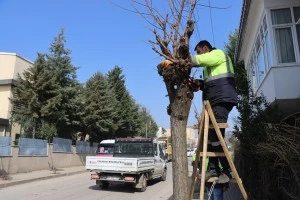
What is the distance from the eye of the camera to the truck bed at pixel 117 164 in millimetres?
15297

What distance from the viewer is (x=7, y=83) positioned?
113 ft

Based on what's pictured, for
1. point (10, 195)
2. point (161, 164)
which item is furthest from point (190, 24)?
point (161, 164)

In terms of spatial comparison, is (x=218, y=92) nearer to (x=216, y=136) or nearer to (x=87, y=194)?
(x=216, y=136)

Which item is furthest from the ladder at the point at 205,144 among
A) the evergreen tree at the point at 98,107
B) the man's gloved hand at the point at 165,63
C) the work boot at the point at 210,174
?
the evergreen tree at the point at 98,107

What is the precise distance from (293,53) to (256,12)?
8.72 feet

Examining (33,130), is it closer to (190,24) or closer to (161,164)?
(161,164)

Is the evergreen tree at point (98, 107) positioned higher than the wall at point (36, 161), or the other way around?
the evergreen tree at point (98, 107)

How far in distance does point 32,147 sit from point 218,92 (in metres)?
21.2

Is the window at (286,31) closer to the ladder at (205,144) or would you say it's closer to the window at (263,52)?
the window at (263,52)

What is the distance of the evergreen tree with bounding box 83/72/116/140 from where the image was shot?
125 ft

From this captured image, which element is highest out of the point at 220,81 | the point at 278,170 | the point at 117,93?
the point at 117,93

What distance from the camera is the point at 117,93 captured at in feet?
160

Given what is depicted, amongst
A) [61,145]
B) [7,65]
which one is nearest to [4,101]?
[7,65]

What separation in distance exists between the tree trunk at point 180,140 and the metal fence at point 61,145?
2433 centimetres
